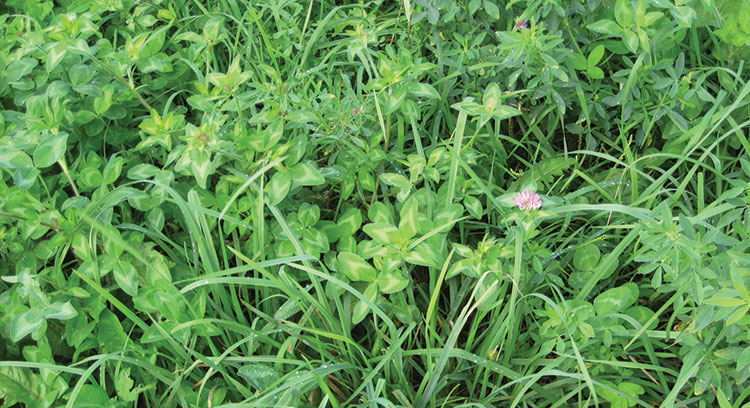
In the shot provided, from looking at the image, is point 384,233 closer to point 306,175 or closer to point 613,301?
point 306,175

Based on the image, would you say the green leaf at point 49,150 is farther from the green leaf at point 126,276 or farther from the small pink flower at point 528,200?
the small pink flower at point 528,200

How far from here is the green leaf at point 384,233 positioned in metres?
1.51

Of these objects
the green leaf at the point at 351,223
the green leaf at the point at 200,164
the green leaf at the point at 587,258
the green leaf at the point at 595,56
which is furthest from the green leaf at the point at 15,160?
the green leaf at the point at 595,56

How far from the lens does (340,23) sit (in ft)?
7.31

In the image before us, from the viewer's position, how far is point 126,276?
63.1 inches

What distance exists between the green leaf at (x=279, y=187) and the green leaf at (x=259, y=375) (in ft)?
1.35

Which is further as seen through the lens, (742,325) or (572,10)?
(572,10)

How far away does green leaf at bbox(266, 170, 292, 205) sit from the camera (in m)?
1.58

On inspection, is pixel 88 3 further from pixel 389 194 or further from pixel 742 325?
pixel 742 325

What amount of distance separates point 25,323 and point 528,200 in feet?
4.13

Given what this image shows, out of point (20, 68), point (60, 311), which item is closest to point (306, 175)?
point (60, 311)

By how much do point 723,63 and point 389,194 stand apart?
3.83 feet

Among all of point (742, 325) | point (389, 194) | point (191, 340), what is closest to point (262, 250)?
point (191, 340)

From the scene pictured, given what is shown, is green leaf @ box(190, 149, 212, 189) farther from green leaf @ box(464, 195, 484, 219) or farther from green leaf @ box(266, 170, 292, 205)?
green leaf @ box(464, 195, 484, 219)
